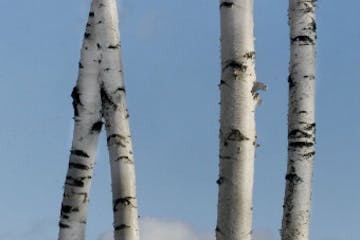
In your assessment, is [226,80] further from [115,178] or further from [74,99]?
[74,99]

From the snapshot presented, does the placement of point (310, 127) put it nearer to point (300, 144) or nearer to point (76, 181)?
point (300, 144)

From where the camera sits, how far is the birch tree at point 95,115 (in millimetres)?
8352

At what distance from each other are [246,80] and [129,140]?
2454 millimetres

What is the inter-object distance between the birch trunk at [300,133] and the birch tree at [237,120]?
6.90ft

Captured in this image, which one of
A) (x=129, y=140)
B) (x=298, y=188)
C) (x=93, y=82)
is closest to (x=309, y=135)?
(x=298, y=188)

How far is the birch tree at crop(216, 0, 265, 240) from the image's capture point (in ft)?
20.0

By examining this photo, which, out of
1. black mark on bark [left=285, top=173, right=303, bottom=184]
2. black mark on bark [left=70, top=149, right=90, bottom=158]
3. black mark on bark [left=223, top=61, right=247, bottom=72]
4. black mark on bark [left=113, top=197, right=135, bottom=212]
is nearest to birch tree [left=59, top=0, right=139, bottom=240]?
black mark on bark [left=70, top=149, right=90, bottom=158]

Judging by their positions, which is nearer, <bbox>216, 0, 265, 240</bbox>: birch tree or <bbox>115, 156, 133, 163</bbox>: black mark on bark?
<bbox>216, 0, 265, 240</bbox>: birch tree

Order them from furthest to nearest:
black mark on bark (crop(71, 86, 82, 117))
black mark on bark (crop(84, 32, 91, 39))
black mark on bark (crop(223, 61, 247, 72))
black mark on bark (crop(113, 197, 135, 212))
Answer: black mark on bark (crop(84, 32, 91, 39))
black mark on bark (crop(71, 86, 82, 117))
black mark on bark (crop(113, 197, 135, 212))
black mark on bark (crop(223, 61, 247, 72))

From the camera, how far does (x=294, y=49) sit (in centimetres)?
858

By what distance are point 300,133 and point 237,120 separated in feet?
7.60

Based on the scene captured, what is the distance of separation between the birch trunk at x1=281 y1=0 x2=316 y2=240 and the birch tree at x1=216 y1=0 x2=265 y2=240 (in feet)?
6.90

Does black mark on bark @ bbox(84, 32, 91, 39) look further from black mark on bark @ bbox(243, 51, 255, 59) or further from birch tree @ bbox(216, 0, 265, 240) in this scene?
black mark on bark @ bbox(243, 51, 255, 59)

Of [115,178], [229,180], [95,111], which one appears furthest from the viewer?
[95,111]
